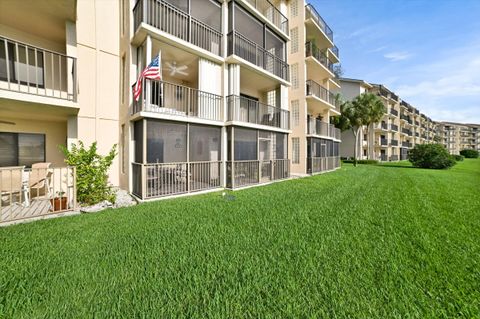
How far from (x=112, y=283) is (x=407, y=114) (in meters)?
72.8

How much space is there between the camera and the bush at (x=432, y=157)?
22844 mm

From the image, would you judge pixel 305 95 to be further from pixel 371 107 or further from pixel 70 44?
pixel 371 107

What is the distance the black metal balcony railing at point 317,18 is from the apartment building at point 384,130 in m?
17.6

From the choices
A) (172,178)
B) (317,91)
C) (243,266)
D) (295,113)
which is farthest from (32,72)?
(317,91)

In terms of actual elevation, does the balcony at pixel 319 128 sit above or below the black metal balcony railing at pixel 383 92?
below

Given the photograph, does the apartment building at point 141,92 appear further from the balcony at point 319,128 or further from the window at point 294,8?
the window at point 294,8

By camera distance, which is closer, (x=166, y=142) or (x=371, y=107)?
(x=166, y=142)

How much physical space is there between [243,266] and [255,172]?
27.7 feet

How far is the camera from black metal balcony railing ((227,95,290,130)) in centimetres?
1049

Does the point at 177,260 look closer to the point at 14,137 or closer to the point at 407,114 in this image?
the point at 14,137

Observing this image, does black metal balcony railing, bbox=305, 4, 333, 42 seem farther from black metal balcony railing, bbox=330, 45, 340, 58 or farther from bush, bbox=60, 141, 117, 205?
bush, bbox=60, 141, 117, 205

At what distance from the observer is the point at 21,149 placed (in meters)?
8.67

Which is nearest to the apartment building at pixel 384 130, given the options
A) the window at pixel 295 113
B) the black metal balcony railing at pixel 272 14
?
the window at pixel 295 113

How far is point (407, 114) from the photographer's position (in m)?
55.1
